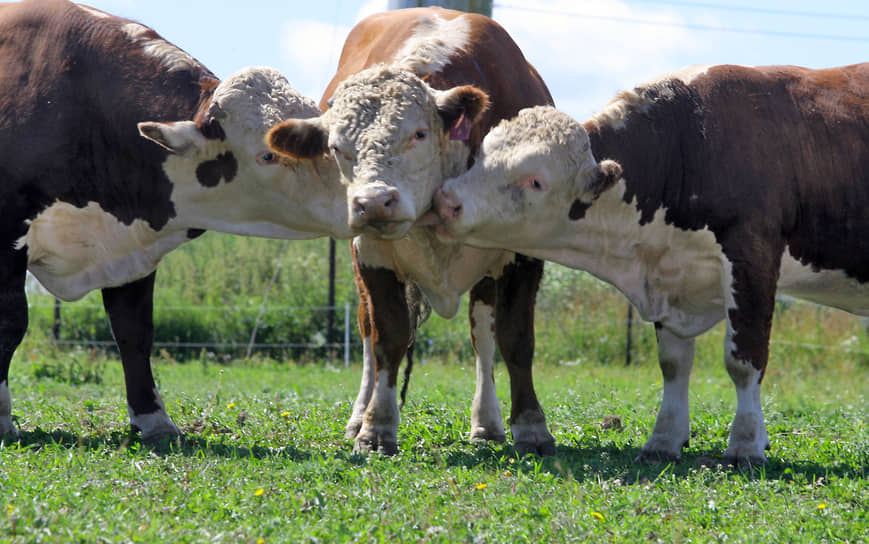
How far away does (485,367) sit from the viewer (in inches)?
288

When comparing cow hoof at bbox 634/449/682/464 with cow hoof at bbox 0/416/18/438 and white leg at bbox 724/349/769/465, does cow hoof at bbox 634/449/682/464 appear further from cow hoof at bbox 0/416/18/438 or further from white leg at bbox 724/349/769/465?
cow hoof at bbox 0/416/18/438

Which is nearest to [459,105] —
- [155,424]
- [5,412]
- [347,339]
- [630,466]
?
[630,466]

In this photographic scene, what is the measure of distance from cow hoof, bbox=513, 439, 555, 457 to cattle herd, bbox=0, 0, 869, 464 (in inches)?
0.7

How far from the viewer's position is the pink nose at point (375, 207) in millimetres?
5285

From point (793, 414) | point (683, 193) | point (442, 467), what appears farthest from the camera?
point (793, 414)

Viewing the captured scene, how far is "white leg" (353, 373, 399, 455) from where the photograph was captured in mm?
6238

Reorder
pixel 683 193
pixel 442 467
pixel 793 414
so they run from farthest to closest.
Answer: pixel 793 414
pixel 683 193
pixel 442 467

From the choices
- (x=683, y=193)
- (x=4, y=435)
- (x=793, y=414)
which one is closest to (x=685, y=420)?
(x=683, y=193)

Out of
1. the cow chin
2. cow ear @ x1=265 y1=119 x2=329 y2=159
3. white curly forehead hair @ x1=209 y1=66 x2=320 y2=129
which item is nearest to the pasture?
the cow chin

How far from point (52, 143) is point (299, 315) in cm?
1141

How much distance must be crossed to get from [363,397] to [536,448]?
5.59ft

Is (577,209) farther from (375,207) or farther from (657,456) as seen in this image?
(657,456)

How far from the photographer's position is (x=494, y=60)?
265 inches

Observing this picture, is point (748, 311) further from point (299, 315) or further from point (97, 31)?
point (299, 315)
